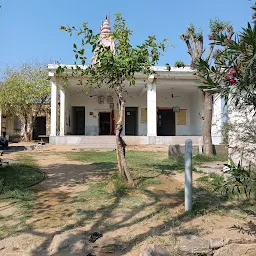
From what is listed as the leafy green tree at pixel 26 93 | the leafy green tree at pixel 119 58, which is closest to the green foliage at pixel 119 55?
the leafy green tree at pixel 119 58

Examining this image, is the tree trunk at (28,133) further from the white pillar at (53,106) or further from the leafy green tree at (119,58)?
→ the leafy green tree at (119,58)

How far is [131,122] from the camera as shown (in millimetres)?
22562

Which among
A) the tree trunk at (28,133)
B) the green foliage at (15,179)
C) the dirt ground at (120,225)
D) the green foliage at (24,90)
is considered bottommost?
the dirt ground at (120,225)

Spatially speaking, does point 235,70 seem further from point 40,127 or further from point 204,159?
point 40,127

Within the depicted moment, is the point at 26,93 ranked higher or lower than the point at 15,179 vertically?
higher

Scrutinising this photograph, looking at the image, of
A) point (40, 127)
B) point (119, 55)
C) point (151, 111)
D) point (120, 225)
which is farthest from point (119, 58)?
point (40, 127)

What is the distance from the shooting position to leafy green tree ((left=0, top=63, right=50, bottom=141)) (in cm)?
1989

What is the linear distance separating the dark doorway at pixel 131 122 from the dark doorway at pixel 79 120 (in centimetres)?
347

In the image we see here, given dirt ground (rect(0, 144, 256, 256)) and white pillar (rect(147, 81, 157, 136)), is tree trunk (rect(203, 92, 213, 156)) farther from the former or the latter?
white pillar (rect(147, 81, 157, 136))

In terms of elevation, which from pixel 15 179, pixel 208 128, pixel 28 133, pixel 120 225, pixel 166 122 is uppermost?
pixel 166 122

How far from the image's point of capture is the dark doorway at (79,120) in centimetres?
2224

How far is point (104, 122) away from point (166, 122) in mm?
5036

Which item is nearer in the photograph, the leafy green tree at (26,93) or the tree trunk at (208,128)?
the tree trunk at (208,128)

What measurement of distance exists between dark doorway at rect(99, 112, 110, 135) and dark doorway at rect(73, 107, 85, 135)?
55.5 inches
